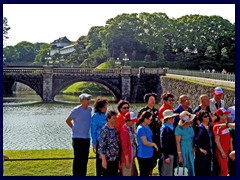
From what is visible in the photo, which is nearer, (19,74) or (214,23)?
(19,74)

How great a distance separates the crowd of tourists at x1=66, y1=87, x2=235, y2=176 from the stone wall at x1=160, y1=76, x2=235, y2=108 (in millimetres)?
12072

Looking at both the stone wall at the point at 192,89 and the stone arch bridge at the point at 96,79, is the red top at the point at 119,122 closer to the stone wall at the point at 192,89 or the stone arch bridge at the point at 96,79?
the stone wall at the point at 192,89

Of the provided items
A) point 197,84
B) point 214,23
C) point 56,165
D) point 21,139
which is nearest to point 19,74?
point 197,84

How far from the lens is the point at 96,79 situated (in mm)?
40312

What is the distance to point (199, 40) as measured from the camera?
5634 centimetres

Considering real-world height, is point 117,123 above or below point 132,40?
below

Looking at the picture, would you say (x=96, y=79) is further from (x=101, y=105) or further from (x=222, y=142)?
(x=222, y=142)

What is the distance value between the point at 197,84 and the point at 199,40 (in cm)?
3111

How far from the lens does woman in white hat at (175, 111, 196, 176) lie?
6250 millimetres

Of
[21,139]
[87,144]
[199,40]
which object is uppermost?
[199,40]

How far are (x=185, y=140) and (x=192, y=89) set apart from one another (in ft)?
70.8

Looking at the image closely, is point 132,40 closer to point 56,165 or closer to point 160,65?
point 160,65

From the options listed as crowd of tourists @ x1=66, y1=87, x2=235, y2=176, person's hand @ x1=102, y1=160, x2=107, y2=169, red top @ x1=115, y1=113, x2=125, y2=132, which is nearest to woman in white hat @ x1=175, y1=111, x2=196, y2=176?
crowd of tourists @ x1=66, y1=87, x2=235, y2=176

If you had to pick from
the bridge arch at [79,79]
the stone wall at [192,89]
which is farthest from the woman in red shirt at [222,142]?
the bridge arch at [79,79]
